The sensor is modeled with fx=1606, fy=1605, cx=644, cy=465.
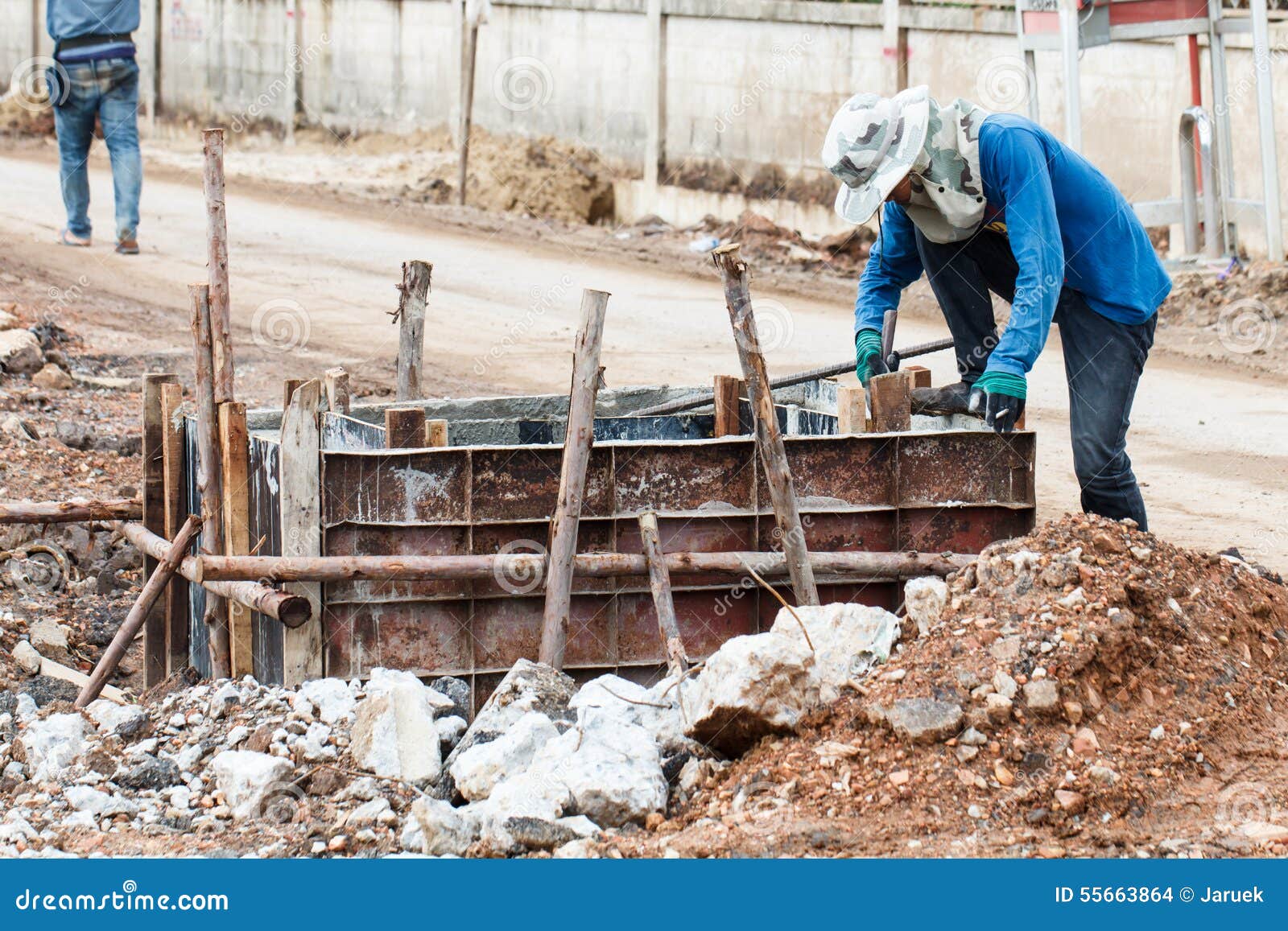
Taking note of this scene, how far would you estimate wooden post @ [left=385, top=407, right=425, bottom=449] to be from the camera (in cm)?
555

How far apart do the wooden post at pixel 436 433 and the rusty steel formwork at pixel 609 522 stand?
0.21m

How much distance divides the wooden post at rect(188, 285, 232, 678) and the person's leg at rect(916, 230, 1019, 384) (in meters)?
2.56

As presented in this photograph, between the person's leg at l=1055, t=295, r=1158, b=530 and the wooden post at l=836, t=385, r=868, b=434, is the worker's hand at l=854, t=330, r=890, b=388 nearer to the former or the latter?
the wooden post at l=836, t=385, r=868, b=434

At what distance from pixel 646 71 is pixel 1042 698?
46.4 ft

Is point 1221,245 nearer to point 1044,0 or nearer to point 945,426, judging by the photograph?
point 1044,0

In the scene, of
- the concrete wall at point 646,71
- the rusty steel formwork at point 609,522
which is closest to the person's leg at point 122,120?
the concrete wall at point 646,71

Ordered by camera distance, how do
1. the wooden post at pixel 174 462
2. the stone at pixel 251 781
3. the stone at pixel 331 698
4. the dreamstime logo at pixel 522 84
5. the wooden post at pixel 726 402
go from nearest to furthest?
the stone at pixel 251 781 < the stone at pixel 331 698 < the wooden post at pixel 174 462 < the wooden post at pixel 726 402 < the dreamstime logo at pixel 522 84

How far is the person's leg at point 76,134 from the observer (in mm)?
12805

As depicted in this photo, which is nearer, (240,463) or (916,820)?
(916,820)

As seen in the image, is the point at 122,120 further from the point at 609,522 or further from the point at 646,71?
the point at 609,522

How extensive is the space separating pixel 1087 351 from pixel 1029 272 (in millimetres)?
591

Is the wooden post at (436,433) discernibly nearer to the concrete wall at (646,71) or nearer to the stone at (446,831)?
the stone at (446,831)

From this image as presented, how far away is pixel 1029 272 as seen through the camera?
5020mm

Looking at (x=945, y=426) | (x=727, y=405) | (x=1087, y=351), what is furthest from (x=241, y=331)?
(x=1087, y=351)
